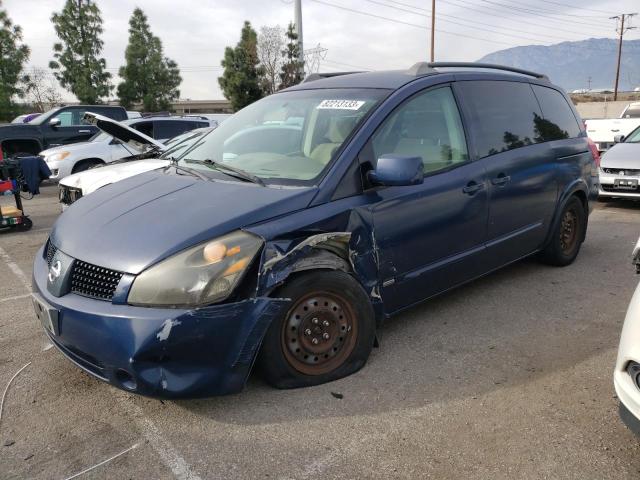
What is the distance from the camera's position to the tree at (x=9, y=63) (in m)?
30.3

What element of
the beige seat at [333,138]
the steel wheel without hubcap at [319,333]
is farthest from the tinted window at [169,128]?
the steel wheel without hubcap at [319,333]

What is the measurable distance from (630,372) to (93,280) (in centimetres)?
246

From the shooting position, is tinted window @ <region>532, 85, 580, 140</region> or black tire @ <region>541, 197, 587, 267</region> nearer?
tinted window @ <region>532, 85, 580, 140</region>

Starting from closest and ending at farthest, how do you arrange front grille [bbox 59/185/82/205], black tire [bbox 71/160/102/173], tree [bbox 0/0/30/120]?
front grille [bbox 59/185/82/205], black tire [bbox 71/160/102/173], tree [bbox 0/0/30/120]

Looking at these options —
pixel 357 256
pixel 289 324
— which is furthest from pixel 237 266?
pixel 357 256

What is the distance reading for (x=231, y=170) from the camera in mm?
3361

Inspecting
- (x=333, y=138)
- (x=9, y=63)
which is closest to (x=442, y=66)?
(x=333, y=138)

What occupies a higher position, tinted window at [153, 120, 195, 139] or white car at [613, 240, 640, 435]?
tinted window at [153, 120, 195, 139]

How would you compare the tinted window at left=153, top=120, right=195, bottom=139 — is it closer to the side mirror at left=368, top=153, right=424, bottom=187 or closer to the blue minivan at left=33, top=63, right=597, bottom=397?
the blue minivan at left=33, top=63, right=597, bottom=397

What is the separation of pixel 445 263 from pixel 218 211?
168 centimetres

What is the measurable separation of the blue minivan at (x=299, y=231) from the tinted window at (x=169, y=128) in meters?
8.37

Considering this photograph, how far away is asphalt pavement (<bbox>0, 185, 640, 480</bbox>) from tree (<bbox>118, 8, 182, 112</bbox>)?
42811 millimetres

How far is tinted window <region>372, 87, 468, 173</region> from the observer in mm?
3367

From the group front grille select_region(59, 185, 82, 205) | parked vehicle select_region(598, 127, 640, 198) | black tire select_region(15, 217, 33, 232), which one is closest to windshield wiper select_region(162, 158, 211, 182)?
front grille select_region(59, 185, 82, 205)
